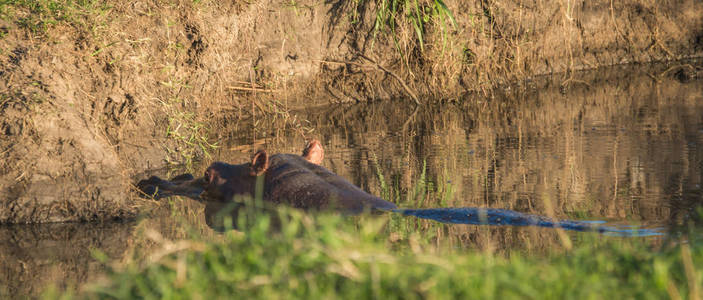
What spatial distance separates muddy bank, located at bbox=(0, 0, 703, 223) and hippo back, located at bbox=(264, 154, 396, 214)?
1184 mm

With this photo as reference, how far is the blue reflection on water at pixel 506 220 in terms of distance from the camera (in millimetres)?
4980

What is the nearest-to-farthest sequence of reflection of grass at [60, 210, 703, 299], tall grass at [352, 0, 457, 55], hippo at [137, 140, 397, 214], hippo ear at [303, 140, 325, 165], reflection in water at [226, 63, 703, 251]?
1. reflection of grass at [60, 210, 703, 299]
2. reflection in water at [226, 63, 703, 251]
3. hippo at [137, 140, 397, 214]
4. hippo ear at [303, 140, 325, 165]
5. tall grass at [352, 0, 457, 55]

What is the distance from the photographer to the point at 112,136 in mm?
7656

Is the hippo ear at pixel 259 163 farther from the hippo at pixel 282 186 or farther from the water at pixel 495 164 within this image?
the water at pixel 495 164

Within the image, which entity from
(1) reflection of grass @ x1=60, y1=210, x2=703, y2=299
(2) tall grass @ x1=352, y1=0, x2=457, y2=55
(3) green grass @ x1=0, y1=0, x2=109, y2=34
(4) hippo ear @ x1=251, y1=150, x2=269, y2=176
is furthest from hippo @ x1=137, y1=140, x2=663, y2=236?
(2) tall grass @ x1=352, y1=0, x2=457, y2=55

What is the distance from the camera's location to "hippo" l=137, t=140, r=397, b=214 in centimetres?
589

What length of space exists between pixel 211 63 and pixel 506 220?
459 centimetres

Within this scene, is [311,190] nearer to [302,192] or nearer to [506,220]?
[302,192]

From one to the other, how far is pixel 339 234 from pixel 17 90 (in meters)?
4.29

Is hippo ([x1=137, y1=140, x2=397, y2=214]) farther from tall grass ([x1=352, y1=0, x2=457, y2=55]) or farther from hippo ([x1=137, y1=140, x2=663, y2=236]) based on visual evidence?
tall grass ([x1=352, y1=0, x2=457, y2=55])

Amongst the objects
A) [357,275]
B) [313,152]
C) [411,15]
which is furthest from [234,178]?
[411,15]

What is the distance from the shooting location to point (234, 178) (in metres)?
6.48

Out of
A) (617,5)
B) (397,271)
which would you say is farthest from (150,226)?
(617,5)

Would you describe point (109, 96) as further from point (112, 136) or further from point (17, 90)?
point (17, 90)
